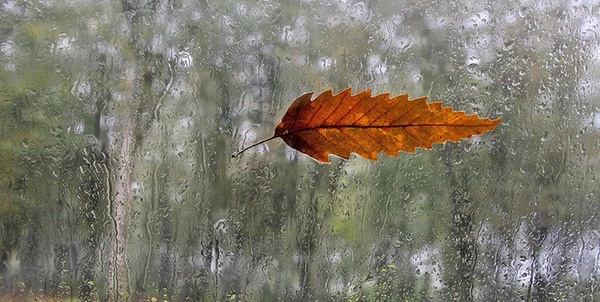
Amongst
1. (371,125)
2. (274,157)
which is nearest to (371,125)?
(371,125)

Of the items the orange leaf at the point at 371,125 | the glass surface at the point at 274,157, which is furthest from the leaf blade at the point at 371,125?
the glass surface at the point at 274,157

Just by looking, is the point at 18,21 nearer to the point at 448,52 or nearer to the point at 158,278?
the point at 158,278

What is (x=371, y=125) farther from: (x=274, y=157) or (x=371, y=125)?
(x=274, y=157)

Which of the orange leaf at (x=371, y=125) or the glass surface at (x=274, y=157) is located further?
the glass surface at (x=274, y=157)

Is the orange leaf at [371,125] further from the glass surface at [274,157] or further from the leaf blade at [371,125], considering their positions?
the glass surface at [274,157]

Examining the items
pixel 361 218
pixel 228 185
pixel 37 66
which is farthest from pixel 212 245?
pixel 37 66

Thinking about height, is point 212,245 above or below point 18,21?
below
